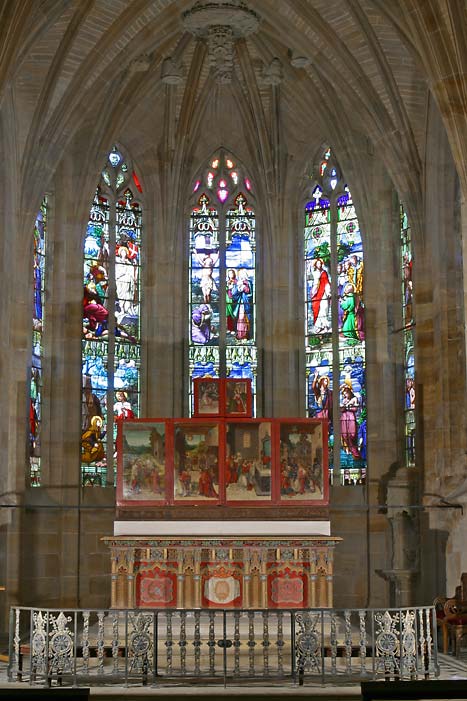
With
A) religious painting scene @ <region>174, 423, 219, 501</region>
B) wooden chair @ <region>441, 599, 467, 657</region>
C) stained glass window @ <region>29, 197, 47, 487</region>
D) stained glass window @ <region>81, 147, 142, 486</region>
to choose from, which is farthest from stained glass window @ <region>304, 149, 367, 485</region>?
religious painting scene @ <region>174, 423, 219, 501</region>

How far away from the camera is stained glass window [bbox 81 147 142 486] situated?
22.0 m

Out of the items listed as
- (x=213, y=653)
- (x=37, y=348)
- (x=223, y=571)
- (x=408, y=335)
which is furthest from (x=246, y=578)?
(x=37, y=348)

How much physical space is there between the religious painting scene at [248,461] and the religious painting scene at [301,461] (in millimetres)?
214

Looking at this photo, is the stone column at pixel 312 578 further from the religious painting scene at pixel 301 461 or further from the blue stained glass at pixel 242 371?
the blue stained glass at pixel 242 371

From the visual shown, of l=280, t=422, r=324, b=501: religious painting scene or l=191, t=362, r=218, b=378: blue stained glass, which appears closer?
l=280, t=422, r=324, b=501: religious painting scene

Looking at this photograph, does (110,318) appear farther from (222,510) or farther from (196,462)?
(222,510)

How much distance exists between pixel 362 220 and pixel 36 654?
1239 cm

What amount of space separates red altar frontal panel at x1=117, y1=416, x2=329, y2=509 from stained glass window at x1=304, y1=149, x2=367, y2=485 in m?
6.08

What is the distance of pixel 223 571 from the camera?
14.9m

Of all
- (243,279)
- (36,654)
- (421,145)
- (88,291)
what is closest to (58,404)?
(88,291)

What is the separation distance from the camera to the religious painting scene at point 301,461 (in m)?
15.7

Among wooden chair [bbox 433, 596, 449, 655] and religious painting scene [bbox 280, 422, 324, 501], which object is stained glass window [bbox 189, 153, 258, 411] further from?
wooden chair [bbox 433, 596, 449, 655]

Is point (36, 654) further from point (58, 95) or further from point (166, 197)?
point (166, 197)

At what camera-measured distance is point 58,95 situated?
2041cm
